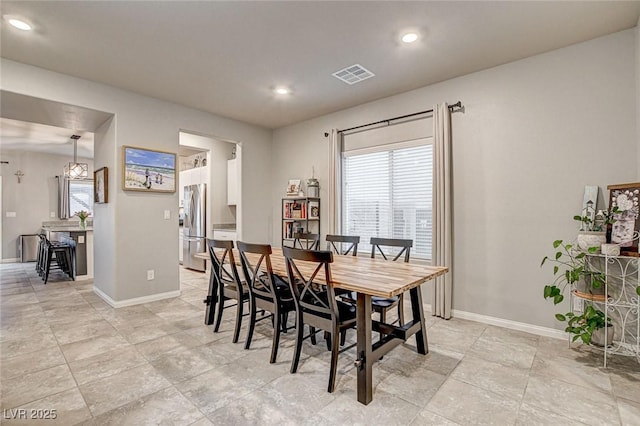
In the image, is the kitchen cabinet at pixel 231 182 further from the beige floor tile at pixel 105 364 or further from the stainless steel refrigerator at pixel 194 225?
the beige floor tile at pixel 105 364

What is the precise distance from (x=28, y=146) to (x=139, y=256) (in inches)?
227

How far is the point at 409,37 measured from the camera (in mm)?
2676

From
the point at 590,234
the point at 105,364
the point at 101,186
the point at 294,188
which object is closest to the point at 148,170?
the point at 101,186

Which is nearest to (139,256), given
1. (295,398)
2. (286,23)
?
(295,398)

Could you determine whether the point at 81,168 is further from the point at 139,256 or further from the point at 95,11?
the point at 95,11

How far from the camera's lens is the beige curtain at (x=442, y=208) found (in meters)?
3.42

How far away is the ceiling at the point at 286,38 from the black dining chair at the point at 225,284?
1.84m

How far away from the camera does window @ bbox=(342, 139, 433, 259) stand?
3.80m

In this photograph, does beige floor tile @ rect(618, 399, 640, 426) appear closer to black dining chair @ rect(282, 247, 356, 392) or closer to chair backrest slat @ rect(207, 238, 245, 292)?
black dining chair @ rect(282, 247, 356, 392)

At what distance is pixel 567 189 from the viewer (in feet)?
9.29

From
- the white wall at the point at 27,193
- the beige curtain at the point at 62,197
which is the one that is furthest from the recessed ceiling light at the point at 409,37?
the white wall at the point at 27,193

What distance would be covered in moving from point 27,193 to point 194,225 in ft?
16.9

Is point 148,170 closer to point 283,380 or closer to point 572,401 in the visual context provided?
point 283,380

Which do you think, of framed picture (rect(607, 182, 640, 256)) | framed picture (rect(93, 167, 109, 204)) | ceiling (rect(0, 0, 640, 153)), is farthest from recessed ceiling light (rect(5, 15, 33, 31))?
framed picture (rect(607, 182, 640, 256))
